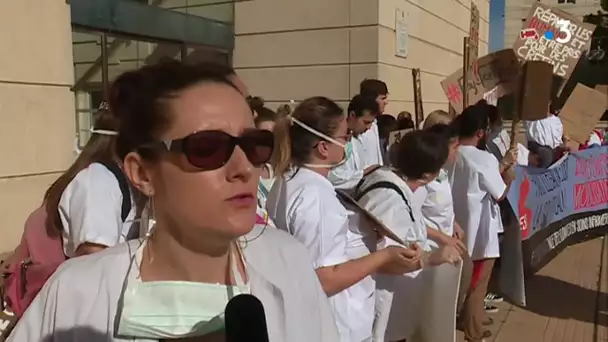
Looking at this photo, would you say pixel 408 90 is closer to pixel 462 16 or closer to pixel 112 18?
pixel 462 16

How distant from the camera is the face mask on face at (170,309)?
1418 mm

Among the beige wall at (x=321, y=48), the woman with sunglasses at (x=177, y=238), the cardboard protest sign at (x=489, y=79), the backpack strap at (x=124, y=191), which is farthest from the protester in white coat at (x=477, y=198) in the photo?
the beige wall at (x=321, y=48)

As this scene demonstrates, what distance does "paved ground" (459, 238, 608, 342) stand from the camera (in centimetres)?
579

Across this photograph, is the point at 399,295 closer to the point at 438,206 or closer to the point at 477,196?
the point at 438,206

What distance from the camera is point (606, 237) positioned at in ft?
30.8

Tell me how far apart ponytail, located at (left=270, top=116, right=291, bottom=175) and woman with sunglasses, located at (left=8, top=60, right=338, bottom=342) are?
1337 millimetres

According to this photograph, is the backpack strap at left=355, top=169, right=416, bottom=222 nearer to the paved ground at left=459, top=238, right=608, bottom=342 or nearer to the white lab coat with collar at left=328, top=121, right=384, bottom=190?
the white lab coat with collar at left=328, top=121, right=384, bottom=190

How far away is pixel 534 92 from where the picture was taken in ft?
18.5

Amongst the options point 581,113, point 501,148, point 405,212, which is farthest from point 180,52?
point 405,212

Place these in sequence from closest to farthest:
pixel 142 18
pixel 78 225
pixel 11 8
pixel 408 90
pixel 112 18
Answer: pixel 78 225, pixel 11 8, pixel 112 18, pixel 142 18, pixel 408 90

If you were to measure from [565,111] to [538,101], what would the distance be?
6.50ft

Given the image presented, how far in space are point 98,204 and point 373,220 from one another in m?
1.39

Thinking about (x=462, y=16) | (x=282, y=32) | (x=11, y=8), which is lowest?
(x=11, y=8)

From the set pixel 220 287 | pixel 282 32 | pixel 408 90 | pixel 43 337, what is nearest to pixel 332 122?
pixel 220 287
